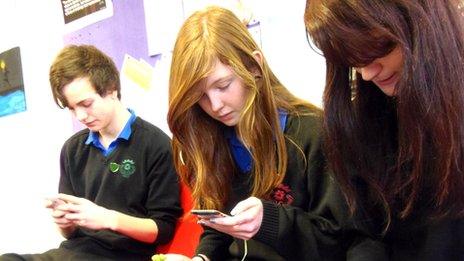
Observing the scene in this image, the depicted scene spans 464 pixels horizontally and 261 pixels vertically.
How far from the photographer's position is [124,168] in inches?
48.2

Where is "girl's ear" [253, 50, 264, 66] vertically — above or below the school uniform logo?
above

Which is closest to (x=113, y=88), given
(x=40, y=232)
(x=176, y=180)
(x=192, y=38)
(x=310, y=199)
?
(x=176, y=180)

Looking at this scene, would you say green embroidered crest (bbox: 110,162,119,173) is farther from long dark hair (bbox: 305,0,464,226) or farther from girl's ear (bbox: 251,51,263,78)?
long dark hair (bbox: 305,0,464,226)

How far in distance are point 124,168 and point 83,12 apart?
2.39 feet

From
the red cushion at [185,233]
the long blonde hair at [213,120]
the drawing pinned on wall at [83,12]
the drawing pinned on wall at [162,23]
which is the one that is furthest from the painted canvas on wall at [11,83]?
the long blonde hair at [213,120]

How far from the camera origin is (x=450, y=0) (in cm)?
62

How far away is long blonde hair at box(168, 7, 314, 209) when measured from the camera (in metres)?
0.86

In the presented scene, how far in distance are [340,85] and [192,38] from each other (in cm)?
30

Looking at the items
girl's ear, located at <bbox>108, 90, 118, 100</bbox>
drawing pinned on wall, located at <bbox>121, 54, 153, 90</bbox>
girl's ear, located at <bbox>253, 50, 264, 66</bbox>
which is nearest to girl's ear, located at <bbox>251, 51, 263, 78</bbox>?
girl's ear, located at <bbox>253, 50, 264, 66</bbox>

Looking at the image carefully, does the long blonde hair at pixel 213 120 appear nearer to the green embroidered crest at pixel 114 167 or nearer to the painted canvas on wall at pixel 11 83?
the green embroidered crest at pixel 114 167

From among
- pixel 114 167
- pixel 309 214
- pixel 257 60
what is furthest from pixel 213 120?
pixel 114 167

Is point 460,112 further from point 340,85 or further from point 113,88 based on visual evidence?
point 113,88

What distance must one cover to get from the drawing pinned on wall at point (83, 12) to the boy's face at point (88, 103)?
1.47 feet

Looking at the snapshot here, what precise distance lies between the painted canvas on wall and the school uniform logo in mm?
924
